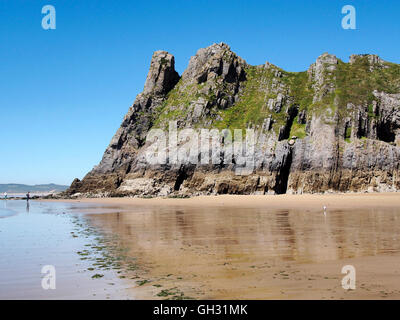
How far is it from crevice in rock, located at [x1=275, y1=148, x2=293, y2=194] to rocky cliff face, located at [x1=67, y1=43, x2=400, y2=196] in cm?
15

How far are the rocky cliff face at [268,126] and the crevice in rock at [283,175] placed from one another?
15 centimetres

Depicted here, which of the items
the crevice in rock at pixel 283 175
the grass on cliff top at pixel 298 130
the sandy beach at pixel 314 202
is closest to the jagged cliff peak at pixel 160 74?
the grass on cliff top at pixel 298 130

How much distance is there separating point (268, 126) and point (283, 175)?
8852 mm

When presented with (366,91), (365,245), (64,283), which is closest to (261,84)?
Answer: (366,91)

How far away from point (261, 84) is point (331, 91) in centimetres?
1464

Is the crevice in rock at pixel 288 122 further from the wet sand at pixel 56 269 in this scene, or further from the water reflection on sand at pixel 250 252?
the wet sand at pixel 56 269

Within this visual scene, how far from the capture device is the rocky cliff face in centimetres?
5075

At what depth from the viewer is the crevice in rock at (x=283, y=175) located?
174ft

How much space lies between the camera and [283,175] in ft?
177

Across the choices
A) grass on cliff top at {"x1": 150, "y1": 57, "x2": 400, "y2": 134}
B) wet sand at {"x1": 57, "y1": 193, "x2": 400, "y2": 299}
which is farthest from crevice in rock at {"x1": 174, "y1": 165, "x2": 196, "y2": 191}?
wet sand at {"x1": 57, "y1": 193, "x2": 400, "y2": 299}


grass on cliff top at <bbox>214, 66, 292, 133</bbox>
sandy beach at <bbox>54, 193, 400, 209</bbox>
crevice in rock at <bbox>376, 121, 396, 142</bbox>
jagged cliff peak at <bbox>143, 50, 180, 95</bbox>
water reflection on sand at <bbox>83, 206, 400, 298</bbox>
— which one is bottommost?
sandy beach at <bbox>54, 193, 400, 209</bbox>

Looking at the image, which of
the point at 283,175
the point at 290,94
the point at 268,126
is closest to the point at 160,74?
the point at 290,94

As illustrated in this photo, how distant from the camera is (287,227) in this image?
1828 cm

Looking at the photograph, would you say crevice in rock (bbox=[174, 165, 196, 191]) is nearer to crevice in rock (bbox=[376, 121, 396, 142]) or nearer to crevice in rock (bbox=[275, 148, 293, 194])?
crevice in rock (bbox=[275, 148, 293, 194])
